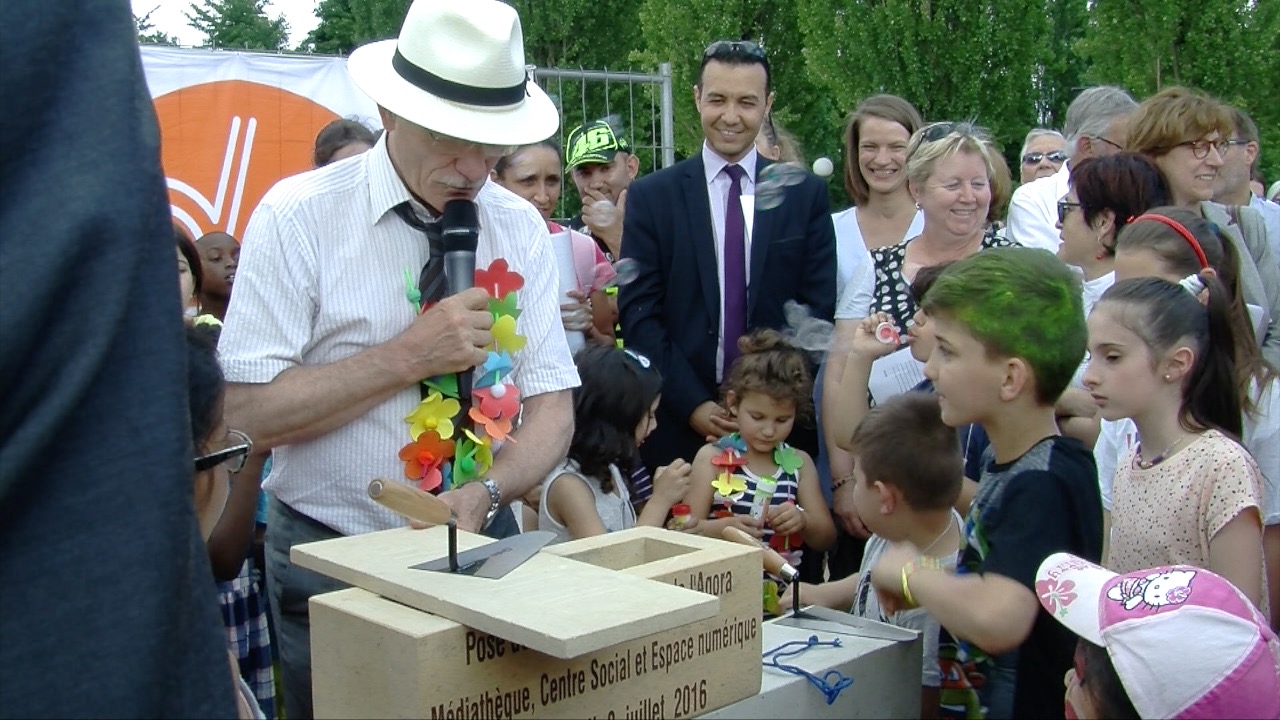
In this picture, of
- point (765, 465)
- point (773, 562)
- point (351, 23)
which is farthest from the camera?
point (351, 23)

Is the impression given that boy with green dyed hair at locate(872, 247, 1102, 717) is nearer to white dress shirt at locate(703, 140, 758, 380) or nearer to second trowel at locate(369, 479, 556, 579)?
second trowel at locate(369, 479, 556, 579)

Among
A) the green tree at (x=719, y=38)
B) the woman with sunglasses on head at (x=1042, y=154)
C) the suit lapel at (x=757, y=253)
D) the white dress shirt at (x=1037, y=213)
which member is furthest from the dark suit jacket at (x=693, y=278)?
the green tree at (x=719, y=38)

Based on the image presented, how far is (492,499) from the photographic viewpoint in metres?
2.59

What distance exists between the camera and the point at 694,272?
182 inches

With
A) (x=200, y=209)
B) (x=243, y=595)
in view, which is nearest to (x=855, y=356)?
(x=243, y=595)

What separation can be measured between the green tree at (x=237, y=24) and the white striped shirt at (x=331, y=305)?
30524 mm

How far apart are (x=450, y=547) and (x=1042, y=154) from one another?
7.04 meters

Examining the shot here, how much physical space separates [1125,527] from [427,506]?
6.38 feet

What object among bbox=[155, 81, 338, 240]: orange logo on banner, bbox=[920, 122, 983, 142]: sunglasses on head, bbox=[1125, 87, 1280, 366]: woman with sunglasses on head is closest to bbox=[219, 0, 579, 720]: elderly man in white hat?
bbox=[920, 122, 983, 142]: sunglasses on head

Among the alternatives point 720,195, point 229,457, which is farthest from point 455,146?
point 720,195

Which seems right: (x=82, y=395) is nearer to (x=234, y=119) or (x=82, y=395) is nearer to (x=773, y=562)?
(x=773, y=562)

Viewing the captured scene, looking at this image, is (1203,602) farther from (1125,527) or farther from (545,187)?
(545,187)

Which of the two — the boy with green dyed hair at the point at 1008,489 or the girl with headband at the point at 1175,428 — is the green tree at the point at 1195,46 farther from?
the boy with green dyed hair at the point at 1008,489

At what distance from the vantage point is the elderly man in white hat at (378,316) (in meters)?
2.49
